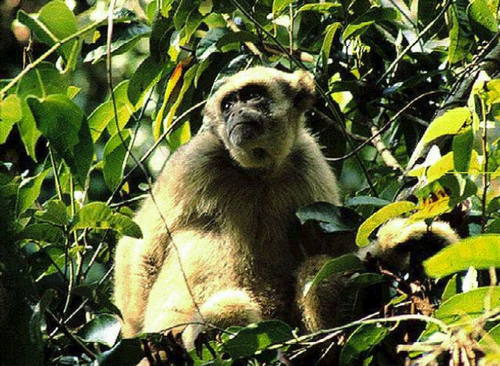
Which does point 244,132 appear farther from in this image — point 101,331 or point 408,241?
point 101,331

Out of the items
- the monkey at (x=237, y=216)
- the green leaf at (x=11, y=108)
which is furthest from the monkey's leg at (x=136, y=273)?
the green leaf at (x=11, y=108)

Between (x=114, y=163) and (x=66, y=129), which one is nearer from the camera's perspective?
(x=66, y=129)

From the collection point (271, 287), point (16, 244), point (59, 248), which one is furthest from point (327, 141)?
point (16, 244)

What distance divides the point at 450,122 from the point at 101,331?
189 cm

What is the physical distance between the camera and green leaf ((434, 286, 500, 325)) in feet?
11.5

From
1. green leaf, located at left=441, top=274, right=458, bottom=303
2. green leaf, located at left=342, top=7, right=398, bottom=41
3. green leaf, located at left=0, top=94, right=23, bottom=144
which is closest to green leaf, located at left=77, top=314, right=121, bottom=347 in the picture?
green leaf, located at left=0, top=94, right=23, bottom=144

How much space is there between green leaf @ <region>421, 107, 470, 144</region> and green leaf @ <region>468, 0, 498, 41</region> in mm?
1490

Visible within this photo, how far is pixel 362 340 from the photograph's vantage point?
12.7ft

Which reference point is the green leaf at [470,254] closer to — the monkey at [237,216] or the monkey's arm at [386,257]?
the monkey's arm at [386,257]

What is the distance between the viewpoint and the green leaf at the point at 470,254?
3201 millimetres

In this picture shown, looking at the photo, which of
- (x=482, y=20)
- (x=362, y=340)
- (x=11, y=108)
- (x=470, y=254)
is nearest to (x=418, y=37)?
(x=482, y=20)

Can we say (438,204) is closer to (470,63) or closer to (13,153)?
(470,63)

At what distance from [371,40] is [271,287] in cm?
185

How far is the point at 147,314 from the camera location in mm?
5836
